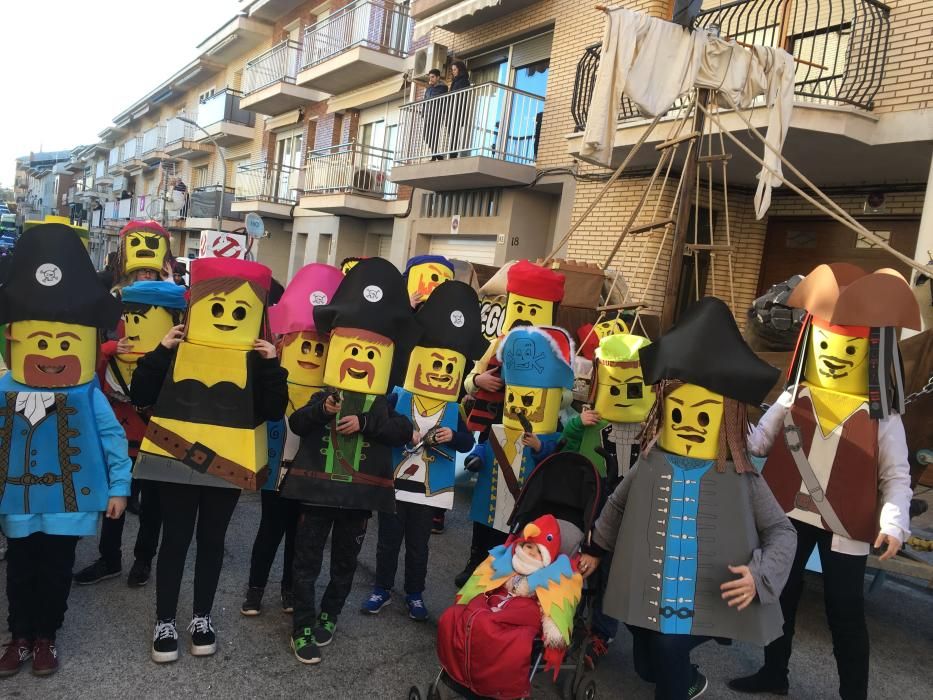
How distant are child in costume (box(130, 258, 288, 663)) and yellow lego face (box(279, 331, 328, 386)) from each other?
2.03 ft

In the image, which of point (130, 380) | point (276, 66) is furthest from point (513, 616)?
point (276, 66)

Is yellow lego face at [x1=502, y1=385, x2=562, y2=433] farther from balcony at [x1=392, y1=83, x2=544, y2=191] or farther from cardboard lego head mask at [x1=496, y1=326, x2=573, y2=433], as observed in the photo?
balcony at [x1=392, y1=83, x2=544, y2=191]

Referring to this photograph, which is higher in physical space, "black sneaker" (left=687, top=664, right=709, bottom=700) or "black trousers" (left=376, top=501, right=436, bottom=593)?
"black trousers" (left=376, top=501, right=436, bottom=593)

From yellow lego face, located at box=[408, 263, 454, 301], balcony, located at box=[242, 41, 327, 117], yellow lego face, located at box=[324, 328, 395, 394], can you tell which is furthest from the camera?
balcony, located at box=[242, 41, 327, 117]

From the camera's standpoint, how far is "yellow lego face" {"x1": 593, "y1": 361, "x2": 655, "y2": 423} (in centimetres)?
383

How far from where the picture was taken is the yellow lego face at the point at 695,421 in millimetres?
2721

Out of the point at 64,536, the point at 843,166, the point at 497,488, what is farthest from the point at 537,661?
the point at 843,166

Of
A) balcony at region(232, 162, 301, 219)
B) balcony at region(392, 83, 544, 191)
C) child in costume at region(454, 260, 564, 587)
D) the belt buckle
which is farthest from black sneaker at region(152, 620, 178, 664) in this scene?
balcony at region(232, 162, 301, 219)

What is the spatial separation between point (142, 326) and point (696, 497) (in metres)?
2.97

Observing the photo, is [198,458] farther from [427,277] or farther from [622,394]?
[427,277]

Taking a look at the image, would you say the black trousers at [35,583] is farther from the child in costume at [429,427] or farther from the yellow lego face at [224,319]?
the child in costume at [429,427]

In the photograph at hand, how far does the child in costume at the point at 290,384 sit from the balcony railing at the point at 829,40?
5.15 metres

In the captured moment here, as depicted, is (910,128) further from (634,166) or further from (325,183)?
(325,183)

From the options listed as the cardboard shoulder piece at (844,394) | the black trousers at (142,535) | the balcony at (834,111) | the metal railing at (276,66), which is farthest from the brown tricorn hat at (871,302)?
the metal railing at (276,66)
